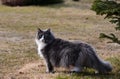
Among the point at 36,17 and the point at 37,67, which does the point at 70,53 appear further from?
the point at 36,17

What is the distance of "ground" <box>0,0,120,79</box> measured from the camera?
9.56 meters

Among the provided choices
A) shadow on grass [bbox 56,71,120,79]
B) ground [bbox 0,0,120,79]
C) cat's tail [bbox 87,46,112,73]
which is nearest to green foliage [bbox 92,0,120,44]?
cat's tail [bbox 87,46,112,73]

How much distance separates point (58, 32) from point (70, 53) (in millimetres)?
6605

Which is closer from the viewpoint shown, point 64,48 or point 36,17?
point 64,48

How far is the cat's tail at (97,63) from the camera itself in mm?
8801

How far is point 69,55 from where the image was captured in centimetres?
885

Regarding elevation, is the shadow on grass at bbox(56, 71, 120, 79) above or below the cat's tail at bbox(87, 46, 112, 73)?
below

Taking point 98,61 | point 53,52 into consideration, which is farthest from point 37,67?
point 98,61

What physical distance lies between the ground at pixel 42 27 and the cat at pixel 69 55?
0.64 feet

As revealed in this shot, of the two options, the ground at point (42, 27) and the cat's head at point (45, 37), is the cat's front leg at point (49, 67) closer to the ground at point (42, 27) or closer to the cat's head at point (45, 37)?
the ground at point (42, 27)

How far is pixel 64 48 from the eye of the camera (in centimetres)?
902

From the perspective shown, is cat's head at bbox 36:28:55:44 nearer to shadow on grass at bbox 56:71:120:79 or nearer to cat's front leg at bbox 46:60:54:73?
cat's front leg at bbox 46:60:54:73

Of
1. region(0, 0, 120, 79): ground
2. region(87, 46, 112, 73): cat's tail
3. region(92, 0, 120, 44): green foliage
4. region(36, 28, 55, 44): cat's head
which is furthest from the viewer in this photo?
region(0, 0, 120, 79): ground

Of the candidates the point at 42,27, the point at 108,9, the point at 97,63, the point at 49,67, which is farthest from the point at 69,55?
the point at 42,27
